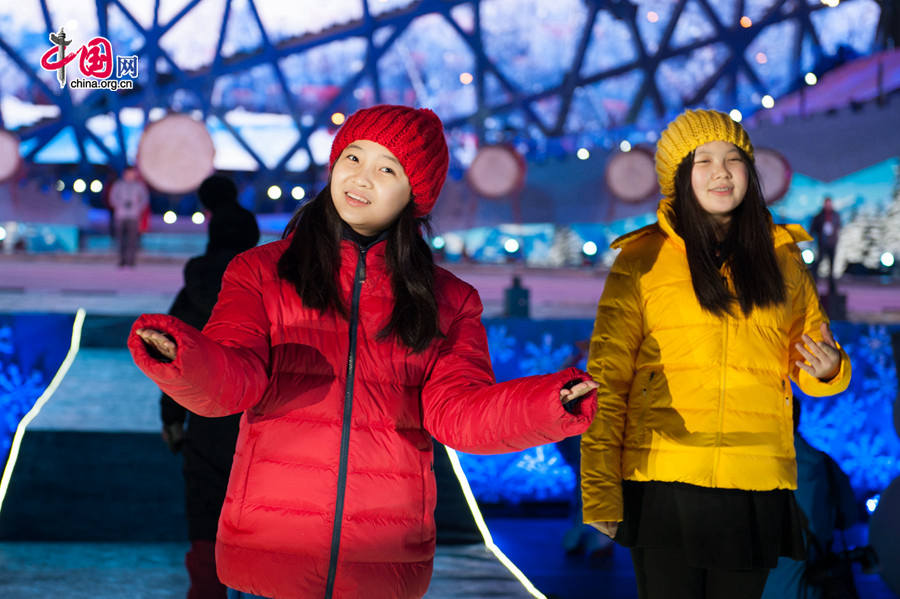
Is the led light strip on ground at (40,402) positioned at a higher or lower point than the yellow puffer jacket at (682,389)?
lower

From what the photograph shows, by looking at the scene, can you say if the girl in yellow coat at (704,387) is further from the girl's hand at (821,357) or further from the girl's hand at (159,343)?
the girl's hand at (159,343)

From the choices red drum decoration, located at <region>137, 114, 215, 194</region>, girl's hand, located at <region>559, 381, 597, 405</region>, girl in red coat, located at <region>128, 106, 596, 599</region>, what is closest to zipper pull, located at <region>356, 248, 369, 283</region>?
girl in red coat, located at <region>128, 106, 596, 599</region>

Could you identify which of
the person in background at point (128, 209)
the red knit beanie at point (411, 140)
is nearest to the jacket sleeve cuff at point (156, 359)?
the red knit beanie at point (411, 140)

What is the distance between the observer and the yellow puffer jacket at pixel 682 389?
178 cm

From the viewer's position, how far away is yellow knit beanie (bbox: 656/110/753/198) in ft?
6.21

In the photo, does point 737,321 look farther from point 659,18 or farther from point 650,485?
point 659,18

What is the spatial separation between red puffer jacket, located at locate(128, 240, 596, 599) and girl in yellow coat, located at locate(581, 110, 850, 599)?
19.2 inches

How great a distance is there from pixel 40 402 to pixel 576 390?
3.54 meters

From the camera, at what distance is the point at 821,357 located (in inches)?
70.1

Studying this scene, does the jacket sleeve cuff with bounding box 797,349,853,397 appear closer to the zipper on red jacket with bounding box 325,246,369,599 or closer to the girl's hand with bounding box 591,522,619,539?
the girl's hand with bounding box 591,522,619,539

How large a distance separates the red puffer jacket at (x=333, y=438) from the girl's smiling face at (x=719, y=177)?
2.28 feet

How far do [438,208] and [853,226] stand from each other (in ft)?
9.26

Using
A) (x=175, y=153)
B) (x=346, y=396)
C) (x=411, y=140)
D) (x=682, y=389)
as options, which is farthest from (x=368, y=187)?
(x=175, y=153)

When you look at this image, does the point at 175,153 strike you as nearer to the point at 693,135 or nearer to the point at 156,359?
the point at 693,135
